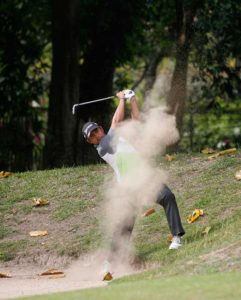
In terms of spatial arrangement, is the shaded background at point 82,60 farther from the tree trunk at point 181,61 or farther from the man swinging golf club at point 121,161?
the man swinging golf club at point 121,161

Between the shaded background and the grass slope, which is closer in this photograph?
the grass slope

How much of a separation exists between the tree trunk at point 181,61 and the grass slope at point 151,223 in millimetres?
2889

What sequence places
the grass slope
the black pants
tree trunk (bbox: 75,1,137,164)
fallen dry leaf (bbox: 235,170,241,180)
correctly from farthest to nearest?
tree trunk (bbox: 75,1,137,164) < fallen dry leaf (bbox: 235,170,241,180) < the black pants < the grass slope

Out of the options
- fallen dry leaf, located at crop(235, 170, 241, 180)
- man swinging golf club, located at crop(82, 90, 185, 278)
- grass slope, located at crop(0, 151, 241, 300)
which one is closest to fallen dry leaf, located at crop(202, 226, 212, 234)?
grass slope, located at crop(0, 151, 241, 300)

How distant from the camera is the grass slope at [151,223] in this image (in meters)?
9.94

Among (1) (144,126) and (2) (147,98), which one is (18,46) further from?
(1) (144,126)

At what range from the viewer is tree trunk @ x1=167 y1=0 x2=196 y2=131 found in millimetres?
19000

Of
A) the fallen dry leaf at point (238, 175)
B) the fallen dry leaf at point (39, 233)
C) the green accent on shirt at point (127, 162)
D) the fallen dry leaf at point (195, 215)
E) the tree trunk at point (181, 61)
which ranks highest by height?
the tree trunk at point (181, 61)

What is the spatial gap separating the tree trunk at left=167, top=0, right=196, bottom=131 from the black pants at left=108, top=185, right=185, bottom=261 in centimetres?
753

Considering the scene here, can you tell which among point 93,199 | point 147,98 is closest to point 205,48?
point 147,98

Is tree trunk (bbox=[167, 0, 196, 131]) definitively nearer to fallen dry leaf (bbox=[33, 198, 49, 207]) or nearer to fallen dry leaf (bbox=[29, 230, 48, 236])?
fallen dry leaf (bbox=[33, 198, 49, 207])

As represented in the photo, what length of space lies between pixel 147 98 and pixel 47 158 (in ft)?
17.2

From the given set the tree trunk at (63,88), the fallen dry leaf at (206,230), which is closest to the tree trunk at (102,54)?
the tree trunk at (63,88)

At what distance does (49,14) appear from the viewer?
23594 millimetres
